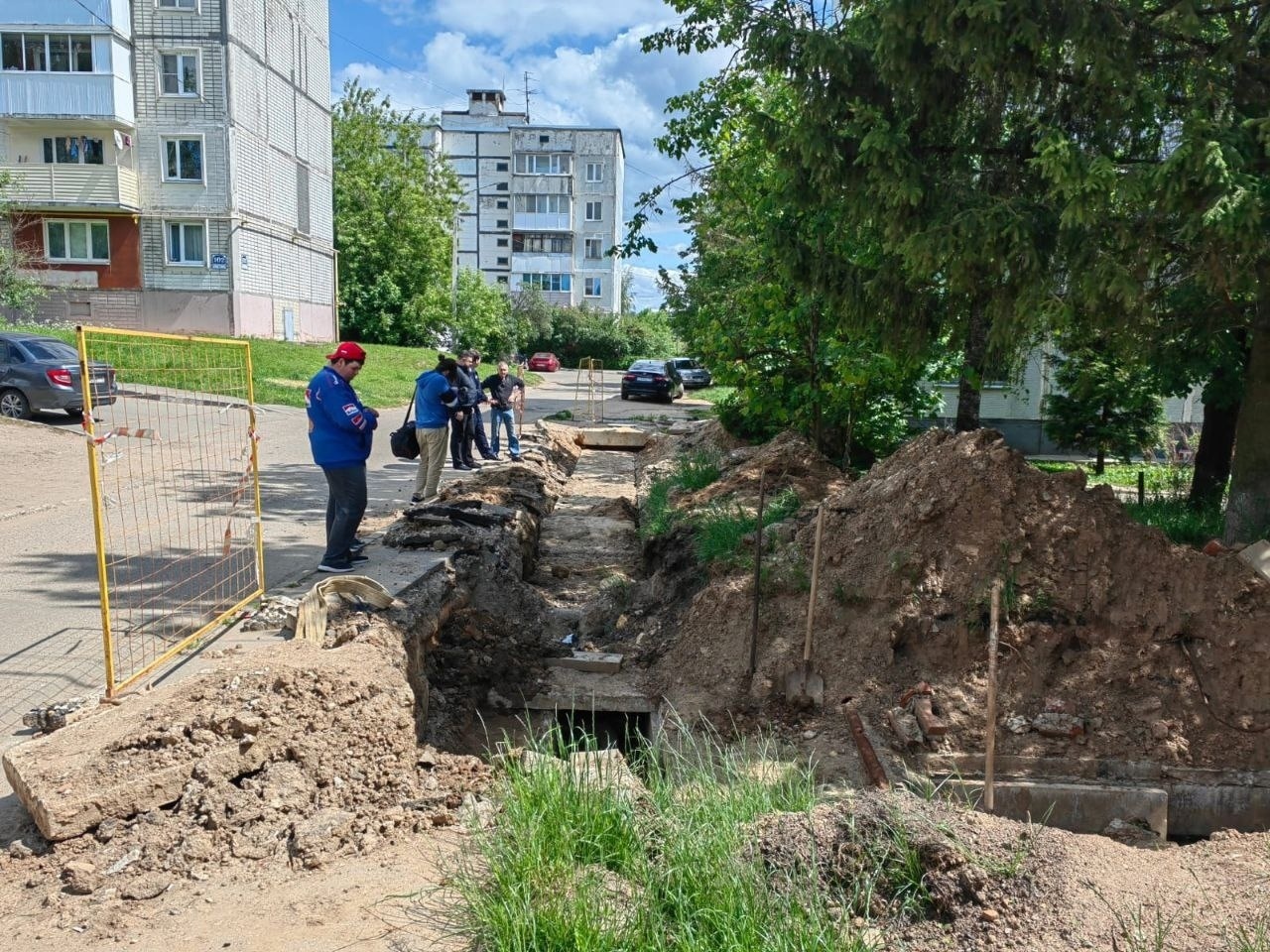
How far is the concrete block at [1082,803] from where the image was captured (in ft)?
16.8

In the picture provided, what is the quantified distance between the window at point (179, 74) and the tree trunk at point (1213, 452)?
3012 centimetres

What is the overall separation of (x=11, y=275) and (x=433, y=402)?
22011 millimetres

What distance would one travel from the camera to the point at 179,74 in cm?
3072

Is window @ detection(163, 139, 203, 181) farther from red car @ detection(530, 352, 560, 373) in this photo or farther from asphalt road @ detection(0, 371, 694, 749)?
red car @ detection(530, 352, 560, 373)

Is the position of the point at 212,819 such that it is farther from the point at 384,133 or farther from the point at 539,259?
the point at 539,259

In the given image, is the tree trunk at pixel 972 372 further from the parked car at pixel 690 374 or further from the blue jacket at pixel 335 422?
the parked car at pixel 690 374

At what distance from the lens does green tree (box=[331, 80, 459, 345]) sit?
44.6 metres

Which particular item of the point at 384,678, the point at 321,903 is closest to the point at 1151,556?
the point at 384,678

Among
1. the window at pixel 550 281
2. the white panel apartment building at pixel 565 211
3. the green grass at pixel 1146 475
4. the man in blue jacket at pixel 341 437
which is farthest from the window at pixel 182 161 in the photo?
the window at pixel 550 281

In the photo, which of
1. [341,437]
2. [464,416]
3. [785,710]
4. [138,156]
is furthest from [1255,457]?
[138,156]

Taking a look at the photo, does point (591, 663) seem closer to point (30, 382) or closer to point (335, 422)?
point (335, 422)

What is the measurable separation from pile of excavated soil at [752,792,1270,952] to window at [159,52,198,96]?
3349cm

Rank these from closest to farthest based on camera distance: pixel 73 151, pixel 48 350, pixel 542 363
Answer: pixel 48 350 → pixel 73 151 → pixel 542 363

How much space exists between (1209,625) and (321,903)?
203 inches
